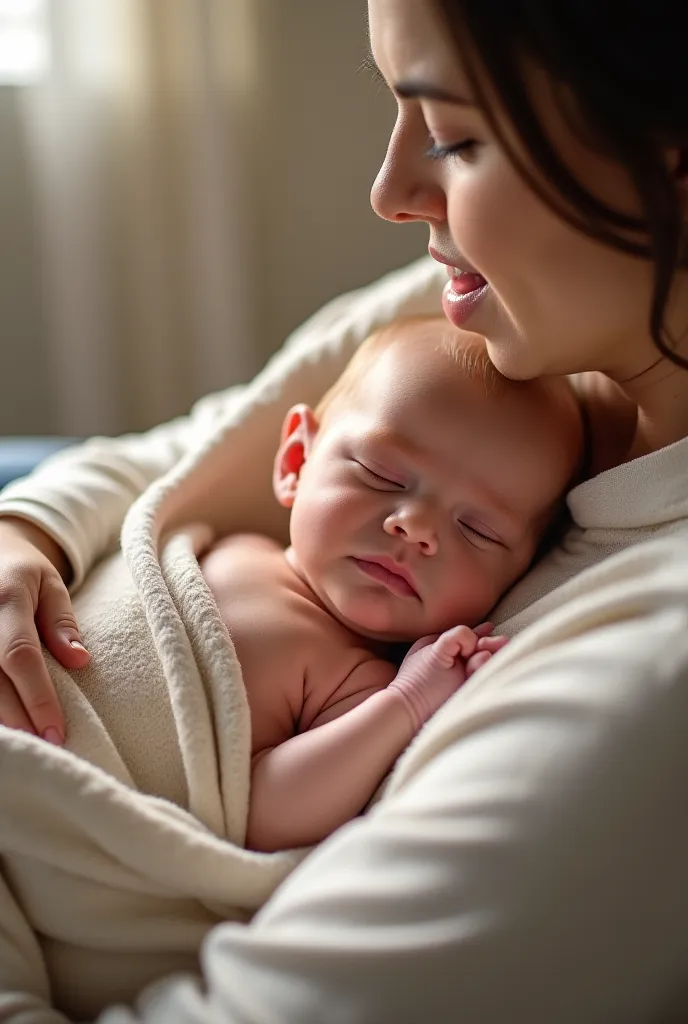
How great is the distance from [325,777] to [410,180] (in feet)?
1.61

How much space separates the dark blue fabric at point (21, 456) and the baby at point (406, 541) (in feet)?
1.43

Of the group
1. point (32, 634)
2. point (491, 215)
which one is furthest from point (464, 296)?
point (32, 634)

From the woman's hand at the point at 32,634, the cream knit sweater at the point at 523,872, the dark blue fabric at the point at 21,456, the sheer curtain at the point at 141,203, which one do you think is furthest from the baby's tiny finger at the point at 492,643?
the sheer curtain at the point at 141,203

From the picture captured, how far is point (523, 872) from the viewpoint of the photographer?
65 cm

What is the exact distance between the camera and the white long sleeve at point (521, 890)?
636 mm

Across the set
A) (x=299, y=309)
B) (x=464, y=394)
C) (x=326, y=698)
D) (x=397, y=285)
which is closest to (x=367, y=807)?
(x=326, y=698)

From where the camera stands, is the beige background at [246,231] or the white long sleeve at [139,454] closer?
the white long sleeve at [139,454]

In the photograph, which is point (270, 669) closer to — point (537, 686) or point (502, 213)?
point (537, 686)

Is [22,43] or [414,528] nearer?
[414,528]

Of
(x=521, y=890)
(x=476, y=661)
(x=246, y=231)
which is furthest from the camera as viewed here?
(x=246, y=231)

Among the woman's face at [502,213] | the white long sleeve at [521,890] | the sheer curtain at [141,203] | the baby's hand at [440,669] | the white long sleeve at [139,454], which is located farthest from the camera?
the sheer curtain at [141,203]

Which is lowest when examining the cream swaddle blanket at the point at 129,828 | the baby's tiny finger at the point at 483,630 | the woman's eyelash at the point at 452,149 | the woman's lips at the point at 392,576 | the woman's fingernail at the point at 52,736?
the cream swaddle blanket at the point at 129,828

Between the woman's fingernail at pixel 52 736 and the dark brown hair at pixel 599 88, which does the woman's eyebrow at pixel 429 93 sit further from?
the woman's fingernail at pixel 52 736

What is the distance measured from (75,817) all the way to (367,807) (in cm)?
23
